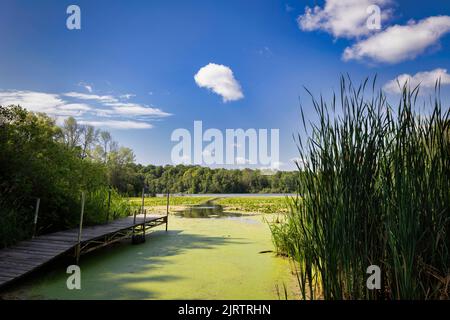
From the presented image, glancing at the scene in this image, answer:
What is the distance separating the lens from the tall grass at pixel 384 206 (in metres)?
2.27

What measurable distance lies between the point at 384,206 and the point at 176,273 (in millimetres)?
3243

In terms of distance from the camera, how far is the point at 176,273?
4570 mm

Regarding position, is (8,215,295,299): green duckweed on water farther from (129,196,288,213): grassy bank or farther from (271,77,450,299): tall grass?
(129,196,288,213): grassy bank

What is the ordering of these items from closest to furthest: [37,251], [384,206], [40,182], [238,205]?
[384,206]
[37,251]
[40,182]
[238,205]

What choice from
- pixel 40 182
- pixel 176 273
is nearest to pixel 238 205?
pixel 40 182

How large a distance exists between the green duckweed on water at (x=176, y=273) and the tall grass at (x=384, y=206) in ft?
2.53

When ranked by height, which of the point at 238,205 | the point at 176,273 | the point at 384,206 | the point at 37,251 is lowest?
the point at 238,205

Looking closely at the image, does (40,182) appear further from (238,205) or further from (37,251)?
(238,205)

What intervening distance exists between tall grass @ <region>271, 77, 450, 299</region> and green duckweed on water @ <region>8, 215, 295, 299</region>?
0.77 meters

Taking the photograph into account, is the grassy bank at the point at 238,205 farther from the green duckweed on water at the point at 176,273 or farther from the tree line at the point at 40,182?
the green duckweed on water at the point at 176,273

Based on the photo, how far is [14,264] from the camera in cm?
385

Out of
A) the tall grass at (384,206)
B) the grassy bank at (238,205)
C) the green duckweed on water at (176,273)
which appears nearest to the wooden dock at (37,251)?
the green duckweed on water at (176,273)

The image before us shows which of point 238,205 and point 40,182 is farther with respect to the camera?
point 238,205
